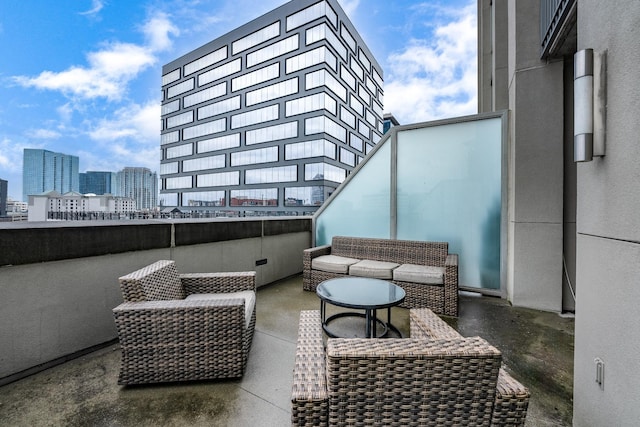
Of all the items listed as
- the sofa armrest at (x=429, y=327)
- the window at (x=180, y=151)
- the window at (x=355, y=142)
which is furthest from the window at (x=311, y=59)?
the sofa armrest at (x=429, y=327)

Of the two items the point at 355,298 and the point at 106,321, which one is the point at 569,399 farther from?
the point at 106,321

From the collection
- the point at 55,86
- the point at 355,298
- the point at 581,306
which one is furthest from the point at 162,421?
the point at 55,86

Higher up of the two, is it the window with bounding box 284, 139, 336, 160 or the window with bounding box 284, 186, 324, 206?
the window with bounding box 284, 139, 336, 160

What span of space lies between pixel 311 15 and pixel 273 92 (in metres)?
8.08

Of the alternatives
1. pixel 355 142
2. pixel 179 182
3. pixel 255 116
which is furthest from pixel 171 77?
pixel 355 142

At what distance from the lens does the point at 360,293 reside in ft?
8.99

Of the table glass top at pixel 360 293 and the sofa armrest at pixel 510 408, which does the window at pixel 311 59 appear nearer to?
the table glass top at pixel 360 293

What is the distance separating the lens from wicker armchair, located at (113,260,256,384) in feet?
6.19

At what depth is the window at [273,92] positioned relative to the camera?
2778 cm

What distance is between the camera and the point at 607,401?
4.17ft

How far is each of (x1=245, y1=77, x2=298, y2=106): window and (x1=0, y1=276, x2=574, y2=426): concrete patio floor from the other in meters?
28.7

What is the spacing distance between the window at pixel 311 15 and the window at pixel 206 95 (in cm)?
1124

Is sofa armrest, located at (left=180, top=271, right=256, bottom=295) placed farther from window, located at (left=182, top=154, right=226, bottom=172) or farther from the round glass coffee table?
window, located at (left=182, top=154, right=226, bottom=172)


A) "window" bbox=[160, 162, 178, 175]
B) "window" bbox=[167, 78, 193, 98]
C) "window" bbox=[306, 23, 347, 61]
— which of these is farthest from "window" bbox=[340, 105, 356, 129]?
"window" bbox=[160, 162, 178, 175]
